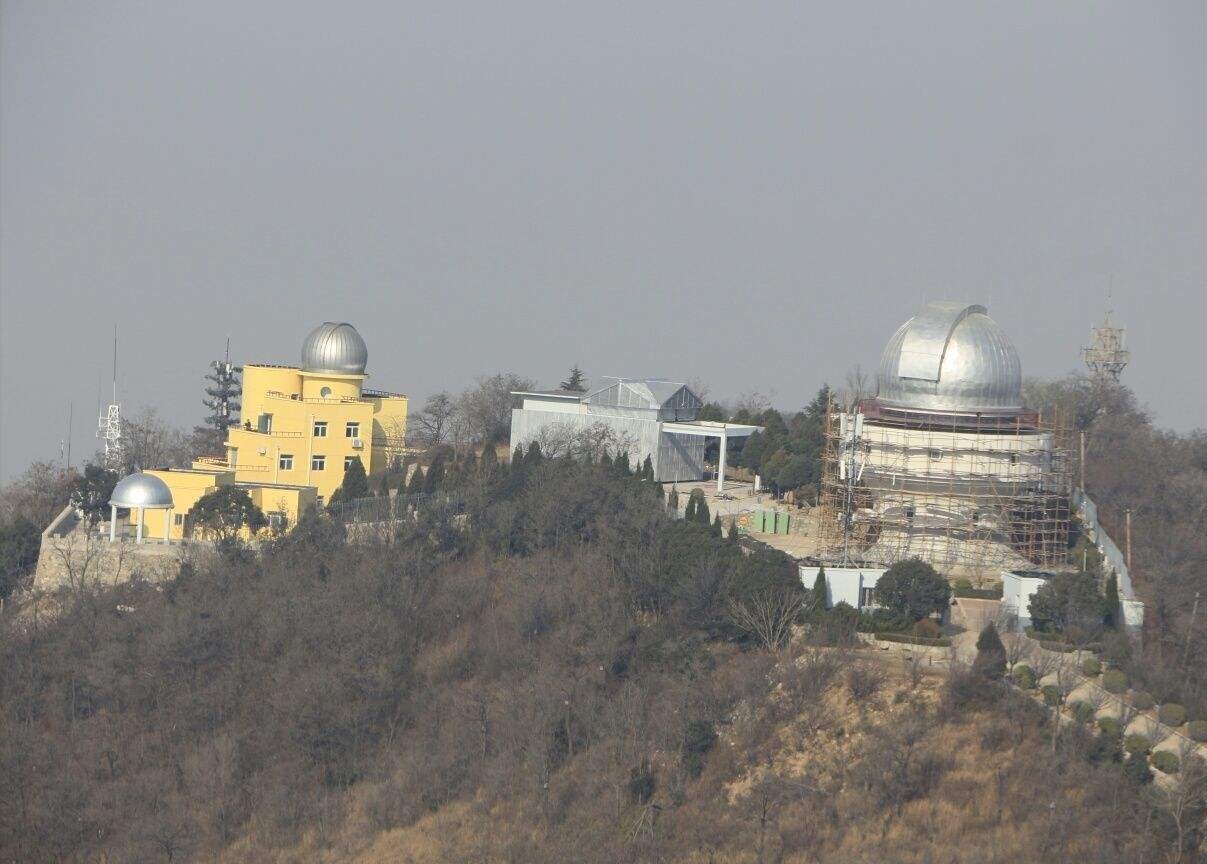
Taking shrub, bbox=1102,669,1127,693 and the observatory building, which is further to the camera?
the observatory building

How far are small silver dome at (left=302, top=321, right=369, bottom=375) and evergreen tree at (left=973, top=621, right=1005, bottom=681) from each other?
73.2 ft

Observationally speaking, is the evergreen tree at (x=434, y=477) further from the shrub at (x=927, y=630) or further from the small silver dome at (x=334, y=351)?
the shrub at (x=927, y=630)

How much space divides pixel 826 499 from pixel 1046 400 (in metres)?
26.3

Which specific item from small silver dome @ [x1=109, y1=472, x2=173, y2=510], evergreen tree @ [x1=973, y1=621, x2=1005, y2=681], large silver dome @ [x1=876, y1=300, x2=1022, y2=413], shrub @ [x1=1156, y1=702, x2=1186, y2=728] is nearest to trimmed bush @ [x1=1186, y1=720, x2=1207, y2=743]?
shrub @ [x1=1156, y1=702, x2=1186, y2=728]

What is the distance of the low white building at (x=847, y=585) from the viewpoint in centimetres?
3406

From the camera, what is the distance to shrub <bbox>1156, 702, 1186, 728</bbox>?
2862 centimetres

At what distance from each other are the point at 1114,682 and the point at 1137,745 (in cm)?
210

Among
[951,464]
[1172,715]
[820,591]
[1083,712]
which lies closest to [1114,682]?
[1172,715]

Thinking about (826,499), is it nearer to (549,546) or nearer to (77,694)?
(549,546)

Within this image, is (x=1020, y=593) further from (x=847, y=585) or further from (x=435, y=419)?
(x=435, y=419)

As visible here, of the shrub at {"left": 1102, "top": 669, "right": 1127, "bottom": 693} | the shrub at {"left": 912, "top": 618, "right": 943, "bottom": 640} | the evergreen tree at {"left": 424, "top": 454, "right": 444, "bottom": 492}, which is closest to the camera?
the shrub at {"left": 1102, "top": 669, "right": 1127, "bottom": 693}

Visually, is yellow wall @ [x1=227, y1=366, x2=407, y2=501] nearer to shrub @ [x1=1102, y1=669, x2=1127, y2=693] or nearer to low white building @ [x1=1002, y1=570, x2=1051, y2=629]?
low white building @ [x1=1002, y1=570, x2=1051, y2=629]

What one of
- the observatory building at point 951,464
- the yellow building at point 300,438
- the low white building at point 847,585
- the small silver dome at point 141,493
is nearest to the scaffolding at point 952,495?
the observatory building at point 951,464

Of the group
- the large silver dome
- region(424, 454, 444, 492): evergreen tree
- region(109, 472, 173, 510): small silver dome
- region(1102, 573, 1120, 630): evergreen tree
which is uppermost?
the large silver dome
